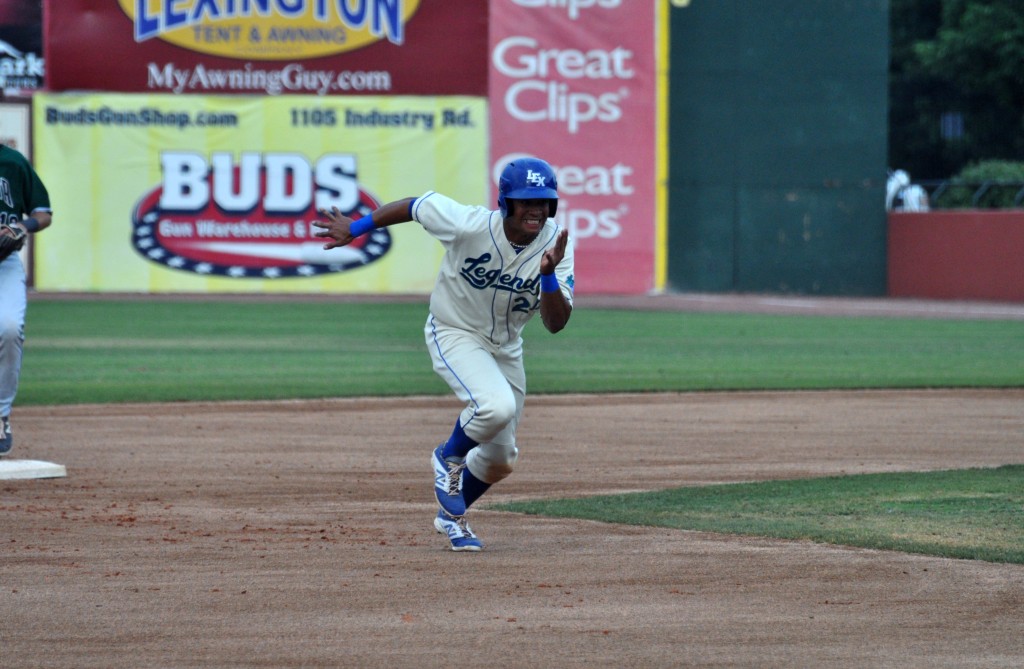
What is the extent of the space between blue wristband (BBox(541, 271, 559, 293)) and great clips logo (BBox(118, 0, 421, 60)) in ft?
83.1

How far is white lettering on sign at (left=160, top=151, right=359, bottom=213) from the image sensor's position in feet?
100.0

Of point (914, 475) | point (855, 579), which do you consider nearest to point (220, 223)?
point (914, 475)

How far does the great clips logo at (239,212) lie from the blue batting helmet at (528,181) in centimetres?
2382

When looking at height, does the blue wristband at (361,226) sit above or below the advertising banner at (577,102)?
below

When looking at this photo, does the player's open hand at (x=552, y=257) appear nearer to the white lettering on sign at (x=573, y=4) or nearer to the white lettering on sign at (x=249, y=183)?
the white lettering on sign at (x=249, y=183)

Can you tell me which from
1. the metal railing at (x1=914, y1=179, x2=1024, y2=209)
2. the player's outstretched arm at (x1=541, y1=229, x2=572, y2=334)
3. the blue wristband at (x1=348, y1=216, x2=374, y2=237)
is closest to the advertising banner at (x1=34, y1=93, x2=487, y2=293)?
the metal railing at (x1=914, y1=179, x2=1024, y2=209)

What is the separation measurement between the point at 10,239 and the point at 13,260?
0.41 metres

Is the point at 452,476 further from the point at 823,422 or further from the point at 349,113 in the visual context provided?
the point at 349,113

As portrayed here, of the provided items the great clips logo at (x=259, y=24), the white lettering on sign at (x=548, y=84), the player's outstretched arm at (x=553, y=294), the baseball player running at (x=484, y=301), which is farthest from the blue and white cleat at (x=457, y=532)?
the great clips logo at (x=259, y=24)

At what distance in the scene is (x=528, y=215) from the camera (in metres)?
6.86

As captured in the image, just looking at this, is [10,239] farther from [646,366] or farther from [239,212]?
[239,212]

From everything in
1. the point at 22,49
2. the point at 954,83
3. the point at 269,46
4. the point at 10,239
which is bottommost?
the point at 10,239

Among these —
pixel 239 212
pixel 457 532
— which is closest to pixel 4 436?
pixel 457 532

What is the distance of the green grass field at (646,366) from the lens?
25.8 ft
